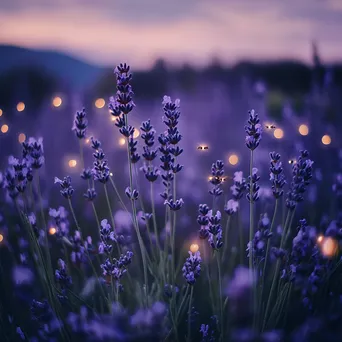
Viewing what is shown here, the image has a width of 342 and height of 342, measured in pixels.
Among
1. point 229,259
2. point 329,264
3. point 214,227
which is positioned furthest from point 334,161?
point 214,227

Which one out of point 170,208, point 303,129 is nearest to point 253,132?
point 170,208

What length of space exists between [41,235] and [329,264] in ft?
4.08

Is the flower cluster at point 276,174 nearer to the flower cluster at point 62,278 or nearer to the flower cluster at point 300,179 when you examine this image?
→ the flower cluster at point 300,179

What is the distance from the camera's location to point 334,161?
3.62 meters

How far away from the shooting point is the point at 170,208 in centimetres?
179

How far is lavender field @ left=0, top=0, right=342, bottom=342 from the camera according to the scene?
65.4 inches

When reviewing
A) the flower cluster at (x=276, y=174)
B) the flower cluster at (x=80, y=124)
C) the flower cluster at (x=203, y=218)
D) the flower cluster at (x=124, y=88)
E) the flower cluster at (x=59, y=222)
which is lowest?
the flower cluster at (x=59, y=222)

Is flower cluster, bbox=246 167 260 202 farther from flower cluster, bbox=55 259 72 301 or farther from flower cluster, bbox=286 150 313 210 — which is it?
flower cluster, bbox=55 259 72 301

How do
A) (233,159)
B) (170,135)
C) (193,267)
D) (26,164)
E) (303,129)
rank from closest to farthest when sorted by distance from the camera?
(193,267) < (170,135) < (26,164) < (303,129) < (233,159)

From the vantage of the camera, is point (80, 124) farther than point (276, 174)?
Yes

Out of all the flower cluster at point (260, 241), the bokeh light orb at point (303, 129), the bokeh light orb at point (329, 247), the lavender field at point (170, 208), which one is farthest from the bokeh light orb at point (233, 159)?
the bokeh light orb at point (329, 247)

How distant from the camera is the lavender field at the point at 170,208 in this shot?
1660 millimetres

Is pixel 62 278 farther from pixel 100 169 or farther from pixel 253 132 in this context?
pixel 253 132

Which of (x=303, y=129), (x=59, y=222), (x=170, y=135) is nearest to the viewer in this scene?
(x=170, y=135)
